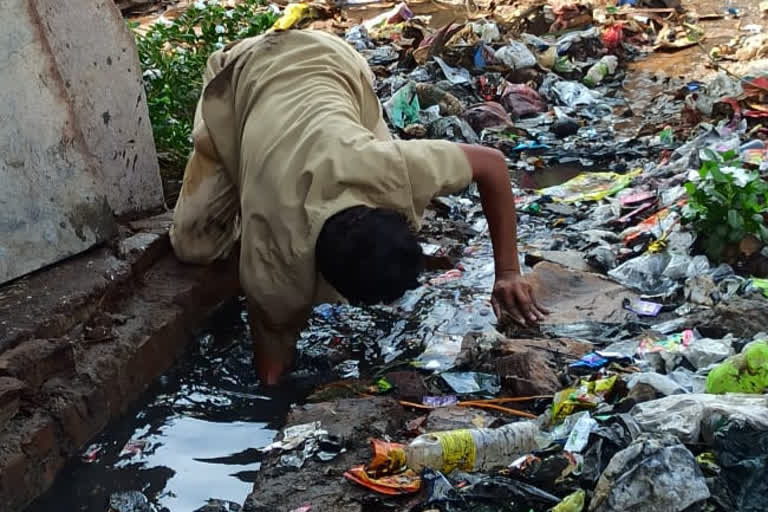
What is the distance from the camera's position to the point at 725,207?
4.06 meters

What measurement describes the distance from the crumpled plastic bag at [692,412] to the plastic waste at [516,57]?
5.47m

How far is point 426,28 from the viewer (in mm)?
8992

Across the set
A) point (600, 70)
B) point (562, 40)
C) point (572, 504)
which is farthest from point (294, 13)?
point (572, 504)

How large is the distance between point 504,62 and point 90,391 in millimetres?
5354

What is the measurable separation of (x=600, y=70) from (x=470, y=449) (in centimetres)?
595

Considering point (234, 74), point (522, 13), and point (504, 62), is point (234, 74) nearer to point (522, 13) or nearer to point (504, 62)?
point (504, 62)

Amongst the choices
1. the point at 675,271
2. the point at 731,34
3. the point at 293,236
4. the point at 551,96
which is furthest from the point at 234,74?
the point at 731,34

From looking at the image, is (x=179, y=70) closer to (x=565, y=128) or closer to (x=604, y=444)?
(x=565, y=128)

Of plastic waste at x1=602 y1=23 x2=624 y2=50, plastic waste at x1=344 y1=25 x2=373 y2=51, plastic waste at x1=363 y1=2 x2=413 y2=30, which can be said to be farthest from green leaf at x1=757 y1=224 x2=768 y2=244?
plastic waste at x1=363 y1=2 x2=413 y2=30

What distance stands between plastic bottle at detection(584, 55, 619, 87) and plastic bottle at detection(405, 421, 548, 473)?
5.72m

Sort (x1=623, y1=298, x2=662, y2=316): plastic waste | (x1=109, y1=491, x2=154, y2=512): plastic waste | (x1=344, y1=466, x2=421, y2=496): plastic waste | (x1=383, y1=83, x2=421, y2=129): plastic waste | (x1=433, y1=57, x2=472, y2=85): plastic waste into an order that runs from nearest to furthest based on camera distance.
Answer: (x1=344, y1=466, x2=421, y2=496): plastic waste
(x1=109, y1=491, x2=154, y2=512): plastic waste
(x1=623, y1=298, x2=662, y2=316): plastic waste
(x1=383, y1=83, x2=421, y2=129): plastic waste
(x1=433, y1=57, x2=472, y2=85): plastic waste

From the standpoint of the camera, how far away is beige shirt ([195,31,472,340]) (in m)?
2.85

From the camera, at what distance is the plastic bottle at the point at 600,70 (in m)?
8.02

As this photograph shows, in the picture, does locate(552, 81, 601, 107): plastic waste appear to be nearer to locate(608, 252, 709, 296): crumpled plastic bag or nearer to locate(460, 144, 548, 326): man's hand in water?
locate(608, 252, 709, 296): crumpled plastic bag
